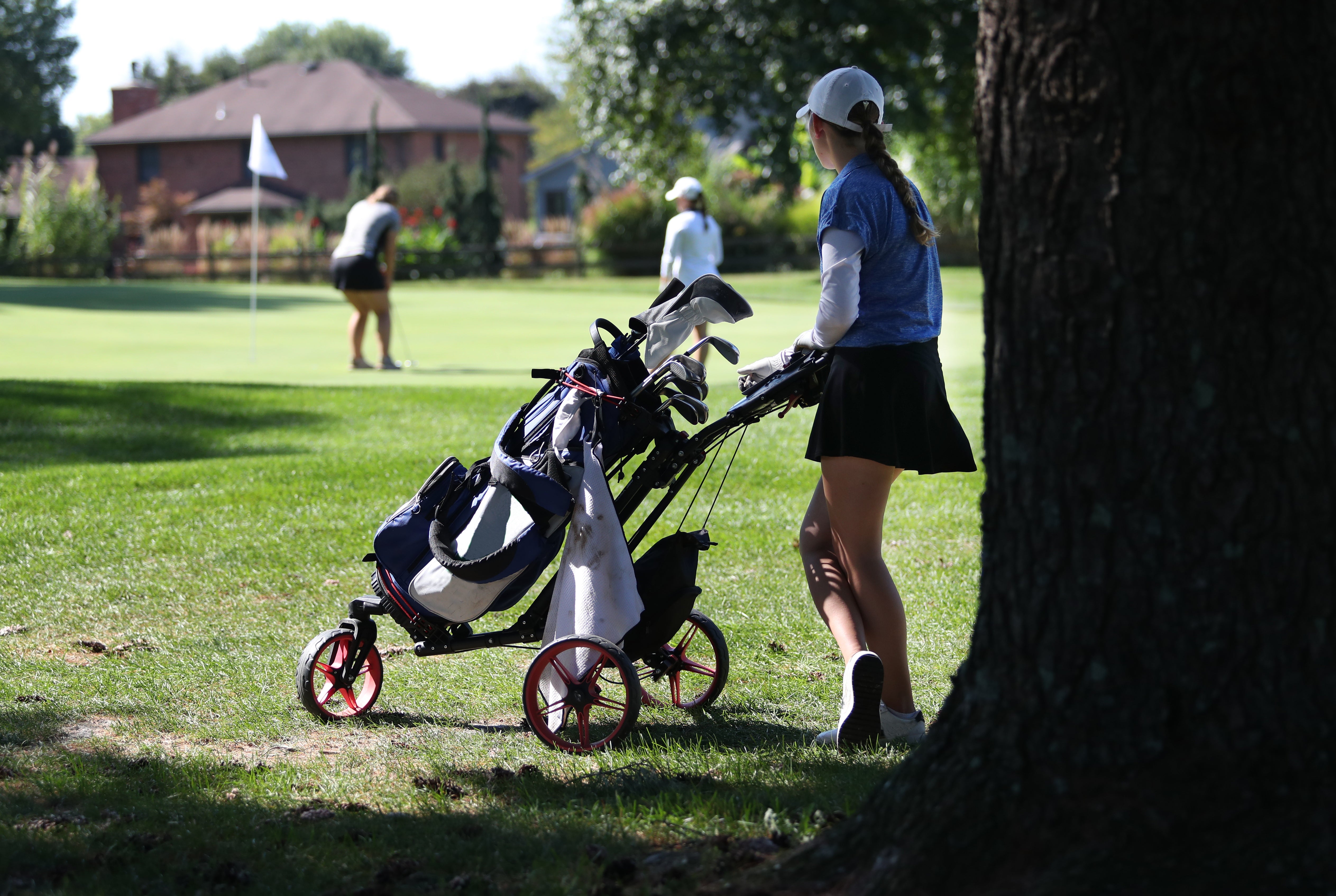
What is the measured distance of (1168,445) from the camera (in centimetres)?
244

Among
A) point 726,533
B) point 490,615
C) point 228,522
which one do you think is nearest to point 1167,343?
point 490,615

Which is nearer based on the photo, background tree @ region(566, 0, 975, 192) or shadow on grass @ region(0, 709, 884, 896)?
shadow on grass @ region(0, 709, 884, 896)

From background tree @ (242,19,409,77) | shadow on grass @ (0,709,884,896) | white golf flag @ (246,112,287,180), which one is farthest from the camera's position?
background tree @ (242,19,409,77)

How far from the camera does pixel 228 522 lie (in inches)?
281

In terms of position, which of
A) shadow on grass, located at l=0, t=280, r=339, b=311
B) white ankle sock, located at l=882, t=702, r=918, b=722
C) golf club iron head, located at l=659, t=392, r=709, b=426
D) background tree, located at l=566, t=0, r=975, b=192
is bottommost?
white ankle sock, located at l=882, t=702, r=918, b=722

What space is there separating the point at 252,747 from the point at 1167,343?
9.69 feet

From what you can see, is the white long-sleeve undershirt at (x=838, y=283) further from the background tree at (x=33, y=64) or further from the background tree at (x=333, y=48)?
the background tree at (x=333, y=48)

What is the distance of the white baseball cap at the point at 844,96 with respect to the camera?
382 centimetres

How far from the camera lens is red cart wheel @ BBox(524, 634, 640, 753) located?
402cm

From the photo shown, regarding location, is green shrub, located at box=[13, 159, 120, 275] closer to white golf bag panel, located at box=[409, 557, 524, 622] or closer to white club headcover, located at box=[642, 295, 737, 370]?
white golf bag panel, located at box=[409, 557, 524, 622]

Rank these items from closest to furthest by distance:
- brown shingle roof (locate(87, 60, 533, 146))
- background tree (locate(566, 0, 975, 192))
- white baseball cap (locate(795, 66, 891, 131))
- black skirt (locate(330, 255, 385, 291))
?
1. white baseball cap (locate(795, 66, 891, 131))
2. black skirt (locate(330, 255, 385, 291))
3. background tree (locate(566, 0, 975, 192))
4. brown shingle roof (locate(87, 60, 533, 146))

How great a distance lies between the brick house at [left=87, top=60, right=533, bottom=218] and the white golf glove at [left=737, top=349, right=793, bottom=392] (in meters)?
59.8

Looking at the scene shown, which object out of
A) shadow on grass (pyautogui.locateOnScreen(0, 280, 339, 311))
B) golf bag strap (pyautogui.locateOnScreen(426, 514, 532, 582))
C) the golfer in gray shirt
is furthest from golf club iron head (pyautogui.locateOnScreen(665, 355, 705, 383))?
shadow on grass (pyautogui.locateOnScreen(0, 280, 339, 311))

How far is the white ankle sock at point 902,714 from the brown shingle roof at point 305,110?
60.4m
